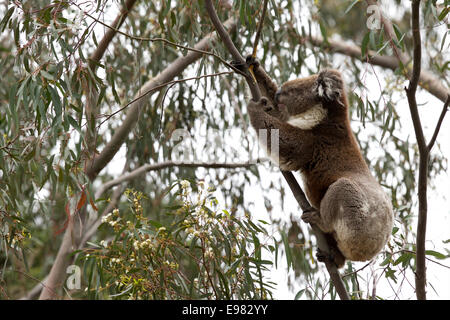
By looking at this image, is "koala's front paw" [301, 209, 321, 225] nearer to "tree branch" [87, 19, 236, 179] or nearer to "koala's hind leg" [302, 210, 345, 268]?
"koala's hind leg" [302, 210, 345, 268]

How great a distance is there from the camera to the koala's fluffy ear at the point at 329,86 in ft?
9.90

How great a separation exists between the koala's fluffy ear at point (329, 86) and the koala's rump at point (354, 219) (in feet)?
1.65

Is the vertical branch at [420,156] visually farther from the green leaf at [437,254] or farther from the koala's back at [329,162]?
the koala's back at [329,162]

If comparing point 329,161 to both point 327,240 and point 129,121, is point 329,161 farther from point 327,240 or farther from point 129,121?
point 129,121

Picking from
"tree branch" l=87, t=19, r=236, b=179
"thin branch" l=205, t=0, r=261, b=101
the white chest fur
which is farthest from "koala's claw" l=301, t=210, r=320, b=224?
"tree branch" l=87, t=19, r=236, b=179

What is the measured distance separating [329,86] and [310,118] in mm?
205

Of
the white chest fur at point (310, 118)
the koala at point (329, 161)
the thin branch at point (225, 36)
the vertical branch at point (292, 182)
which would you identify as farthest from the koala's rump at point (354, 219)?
the thin branch at point (225, 36)

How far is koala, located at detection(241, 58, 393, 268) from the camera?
8.78 feet

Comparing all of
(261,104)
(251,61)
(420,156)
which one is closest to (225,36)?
(261,104)

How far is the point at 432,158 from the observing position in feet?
15.2
